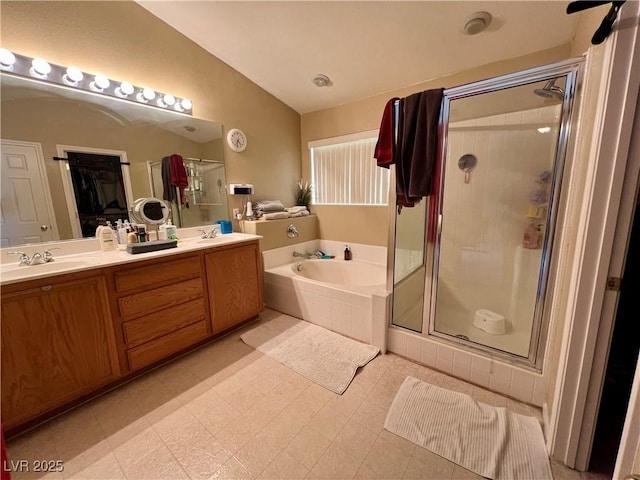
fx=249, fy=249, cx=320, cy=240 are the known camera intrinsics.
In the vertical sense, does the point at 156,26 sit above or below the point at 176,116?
above

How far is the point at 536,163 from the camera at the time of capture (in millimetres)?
1986

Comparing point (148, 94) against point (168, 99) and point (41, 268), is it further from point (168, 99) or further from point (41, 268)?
point (41, 268)

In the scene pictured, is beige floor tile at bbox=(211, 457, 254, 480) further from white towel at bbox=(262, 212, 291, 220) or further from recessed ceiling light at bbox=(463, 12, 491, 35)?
recessed ceiling light at bbox=(463, 12, 491, 35)

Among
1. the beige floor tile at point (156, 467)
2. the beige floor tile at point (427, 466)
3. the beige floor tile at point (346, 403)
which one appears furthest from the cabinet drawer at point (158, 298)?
the beige floor tile at point (427, 466)

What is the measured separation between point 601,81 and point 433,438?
68.9 inches

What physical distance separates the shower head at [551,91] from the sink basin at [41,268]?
113 inches

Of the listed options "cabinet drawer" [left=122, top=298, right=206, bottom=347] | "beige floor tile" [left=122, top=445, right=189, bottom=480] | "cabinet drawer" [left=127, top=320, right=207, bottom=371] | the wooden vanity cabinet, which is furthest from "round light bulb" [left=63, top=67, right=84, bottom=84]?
"beige floor tile" [left=122, top=445, right=189, bottom=480]

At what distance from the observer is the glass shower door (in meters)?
1.77

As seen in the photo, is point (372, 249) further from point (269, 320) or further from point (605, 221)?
point (605, 221)

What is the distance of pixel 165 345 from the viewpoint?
5.93ft

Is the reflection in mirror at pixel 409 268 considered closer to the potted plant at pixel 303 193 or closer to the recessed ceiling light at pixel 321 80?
the recessed ceiling light at pixel 321 80

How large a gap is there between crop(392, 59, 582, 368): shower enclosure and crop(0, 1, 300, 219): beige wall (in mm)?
1914

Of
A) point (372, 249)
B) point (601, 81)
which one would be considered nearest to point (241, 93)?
point (372, 249)

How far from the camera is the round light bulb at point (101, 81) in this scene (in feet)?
5.96
